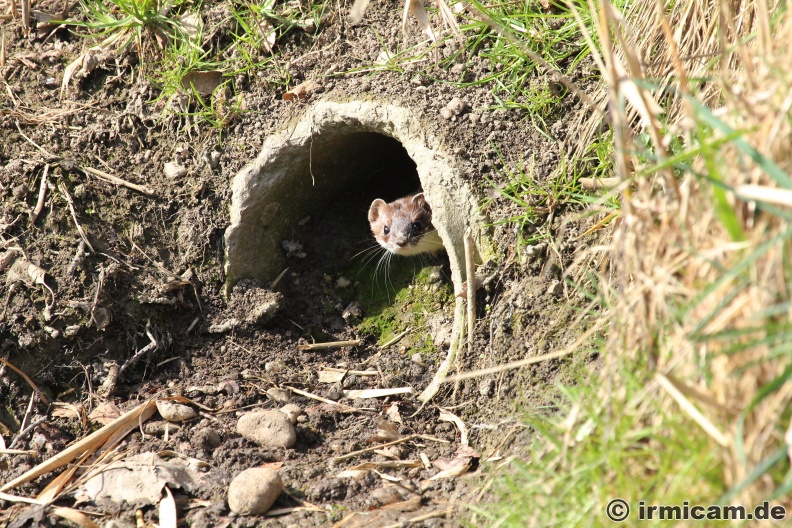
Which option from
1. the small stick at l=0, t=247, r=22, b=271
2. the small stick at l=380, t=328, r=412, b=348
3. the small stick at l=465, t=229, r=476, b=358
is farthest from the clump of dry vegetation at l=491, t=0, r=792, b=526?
the small stick at l=0, t=247, r=22, b=271

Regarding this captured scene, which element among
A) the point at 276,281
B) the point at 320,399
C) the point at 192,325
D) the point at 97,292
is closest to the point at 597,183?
the point at 320,399

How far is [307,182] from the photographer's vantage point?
5.40m

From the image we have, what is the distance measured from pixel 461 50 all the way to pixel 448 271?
1771mm

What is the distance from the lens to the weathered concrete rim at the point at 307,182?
435 centimetres

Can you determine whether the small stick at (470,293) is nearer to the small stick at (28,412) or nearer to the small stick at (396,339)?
the small stick at (396,339)

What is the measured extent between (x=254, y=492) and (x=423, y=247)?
2734mm

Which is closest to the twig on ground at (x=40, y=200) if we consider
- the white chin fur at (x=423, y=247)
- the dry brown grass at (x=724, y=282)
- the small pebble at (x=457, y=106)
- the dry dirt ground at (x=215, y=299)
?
the dry dirt ground at (x=215, y=299)

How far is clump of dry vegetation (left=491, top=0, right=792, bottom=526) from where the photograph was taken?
1.91 meters

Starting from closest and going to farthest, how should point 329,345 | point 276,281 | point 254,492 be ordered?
1. point 254,492
2. point 329,345
3. point 276,281

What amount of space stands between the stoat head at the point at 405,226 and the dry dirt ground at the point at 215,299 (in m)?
0.34

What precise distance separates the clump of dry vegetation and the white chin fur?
3059 millimetres

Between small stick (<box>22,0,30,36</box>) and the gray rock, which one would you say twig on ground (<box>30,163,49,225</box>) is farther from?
the gray rock

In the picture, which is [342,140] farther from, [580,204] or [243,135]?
[580,204]

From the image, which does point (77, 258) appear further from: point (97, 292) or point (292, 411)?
point (292, 411)
